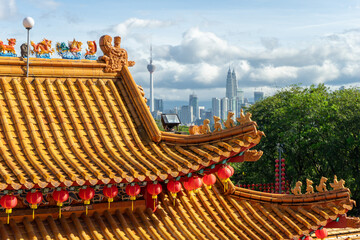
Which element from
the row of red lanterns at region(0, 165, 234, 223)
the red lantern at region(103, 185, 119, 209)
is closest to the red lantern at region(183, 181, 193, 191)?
the row of red lanterns at region(0, 165, 234, 223)

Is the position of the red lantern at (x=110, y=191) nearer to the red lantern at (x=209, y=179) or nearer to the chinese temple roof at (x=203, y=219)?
the chinese temple roof at (x=203, y=219)

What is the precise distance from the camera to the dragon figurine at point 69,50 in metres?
11.6

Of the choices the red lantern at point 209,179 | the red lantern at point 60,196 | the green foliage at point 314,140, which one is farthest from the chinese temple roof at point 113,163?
the green foliage at point 314,140

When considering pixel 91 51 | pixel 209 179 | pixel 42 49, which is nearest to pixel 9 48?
pixel 42 49

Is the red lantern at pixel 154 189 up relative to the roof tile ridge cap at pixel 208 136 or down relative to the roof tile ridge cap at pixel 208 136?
down

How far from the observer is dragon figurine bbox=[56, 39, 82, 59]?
455 inches

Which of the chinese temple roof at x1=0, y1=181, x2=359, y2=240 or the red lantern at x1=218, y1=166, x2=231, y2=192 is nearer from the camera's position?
the chinese temple roof at x1=0, y1=181, x2=359, y2=240

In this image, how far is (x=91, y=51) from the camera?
39.0 feet

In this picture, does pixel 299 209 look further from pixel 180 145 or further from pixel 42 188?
pixel 42 188

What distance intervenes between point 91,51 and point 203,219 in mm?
4461

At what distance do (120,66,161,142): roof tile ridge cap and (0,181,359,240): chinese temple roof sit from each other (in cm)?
138

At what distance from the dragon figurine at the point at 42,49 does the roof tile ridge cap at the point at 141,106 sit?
5.46 feet

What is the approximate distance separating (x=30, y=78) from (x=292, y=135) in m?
28.1

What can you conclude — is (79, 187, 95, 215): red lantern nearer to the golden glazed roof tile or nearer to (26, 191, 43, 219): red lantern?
the golden glazed roof tile
